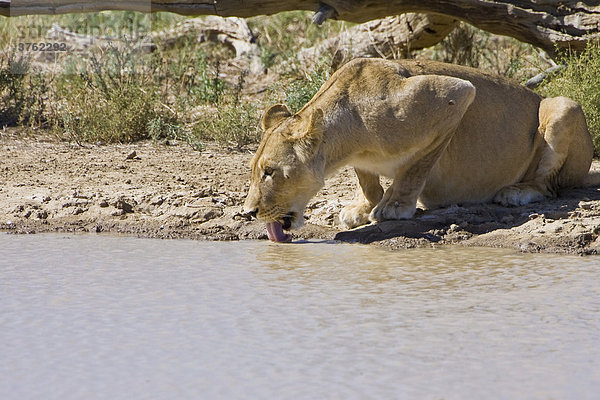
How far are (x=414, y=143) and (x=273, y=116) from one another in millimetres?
911

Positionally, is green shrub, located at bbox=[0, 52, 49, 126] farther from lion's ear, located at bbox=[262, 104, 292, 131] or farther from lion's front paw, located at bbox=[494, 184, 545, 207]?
lion's front paw, located at bbox=[494, 184, 545, 207]

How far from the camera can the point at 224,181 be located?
7047 millimetres

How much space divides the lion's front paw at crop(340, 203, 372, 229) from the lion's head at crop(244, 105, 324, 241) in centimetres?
50

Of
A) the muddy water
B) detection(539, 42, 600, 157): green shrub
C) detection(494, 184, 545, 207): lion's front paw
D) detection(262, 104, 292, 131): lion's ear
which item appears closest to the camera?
the muddy water

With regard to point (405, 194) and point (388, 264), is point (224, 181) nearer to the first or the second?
point (405, 194)

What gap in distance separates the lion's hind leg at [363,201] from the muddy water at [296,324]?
52 cm

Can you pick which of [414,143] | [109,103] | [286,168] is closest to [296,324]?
[286,168]

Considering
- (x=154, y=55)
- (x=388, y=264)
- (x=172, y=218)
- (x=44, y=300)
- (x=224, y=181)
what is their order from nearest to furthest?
1. (x=44, y=300)
2. (x=388, y=264)
3. (x=172, y=218)
4. (x=224, y=181)
5. (x=154, y=55)

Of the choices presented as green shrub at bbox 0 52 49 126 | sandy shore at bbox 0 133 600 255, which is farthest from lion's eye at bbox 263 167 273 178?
green shrub at bbox 0 52 49 126

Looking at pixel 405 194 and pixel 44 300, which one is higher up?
pixel 405 194

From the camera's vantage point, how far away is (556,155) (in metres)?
6.41

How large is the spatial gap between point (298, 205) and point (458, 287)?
4.73ft

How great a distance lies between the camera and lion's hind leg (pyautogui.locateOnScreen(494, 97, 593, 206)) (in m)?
6.32

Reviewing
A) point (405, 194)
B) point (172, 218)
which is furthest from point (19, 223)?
point (405, 194)
